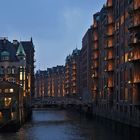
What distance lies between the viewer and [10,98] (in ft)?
400

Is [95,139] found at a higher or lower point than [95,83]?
lower

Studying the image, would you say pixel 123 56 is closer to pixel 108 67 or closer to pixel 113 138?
pixel 108 67

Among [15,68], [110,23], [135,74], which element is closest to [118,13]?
[110,23]

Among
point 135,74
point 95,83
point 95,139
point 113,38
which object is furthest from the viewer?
point 95,83

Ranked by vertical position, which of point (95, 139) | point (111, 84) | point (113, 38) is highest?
point (113, 38)

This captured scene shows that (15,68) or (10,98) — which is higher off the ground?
(15,68)

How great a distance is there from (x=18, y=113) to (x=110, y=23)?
4229 centimetres

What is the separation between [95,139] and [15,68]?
109791mm

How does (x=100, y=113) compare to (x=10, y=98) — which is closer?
(x=10, y=98)

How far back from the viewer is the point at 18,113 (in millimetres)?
115625

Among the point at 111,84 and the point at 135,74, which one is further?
the point at 111,84

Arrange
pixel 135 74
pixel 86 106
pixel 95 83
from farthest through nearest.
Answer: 1. pixel 86 106
2. pixel 95 83
3. pixel 135 74

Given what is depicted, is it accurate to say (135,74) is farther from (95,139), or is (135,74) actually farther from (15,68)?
(15,68)

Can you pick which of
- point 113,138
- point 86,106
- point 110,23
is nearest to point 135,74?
point 113,138
